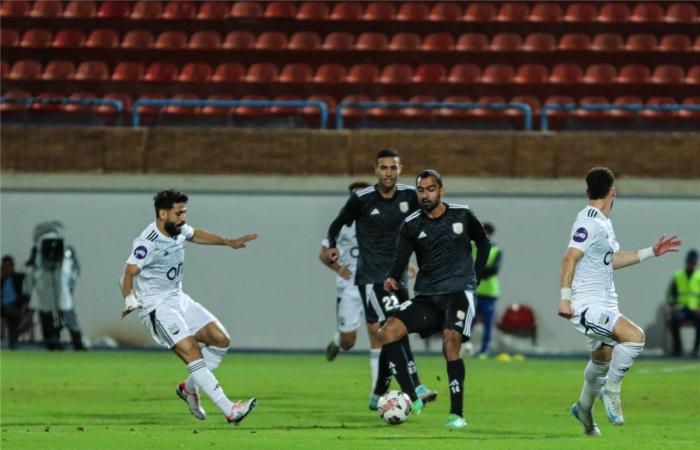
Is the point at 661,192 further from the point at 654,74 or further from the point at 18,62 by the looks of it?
the point at 18,62

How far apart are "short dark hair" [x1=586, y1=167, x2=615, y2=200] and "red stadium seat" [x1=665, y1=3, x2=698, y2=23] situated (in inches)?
755

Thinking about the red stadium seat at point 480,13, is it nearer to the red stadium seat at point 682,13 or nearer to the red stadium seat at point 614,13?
the red stadium seat at point 614,13

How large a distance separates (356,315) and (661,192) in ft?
34.5

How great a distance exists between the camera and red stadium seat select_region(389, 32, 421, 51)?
29.1m

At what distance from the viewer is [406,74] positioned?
28.6m

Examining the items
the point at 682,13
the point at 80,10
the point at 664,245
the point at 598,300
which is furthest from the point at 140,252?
the point at 682,13

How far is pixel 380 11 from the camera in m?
29.8

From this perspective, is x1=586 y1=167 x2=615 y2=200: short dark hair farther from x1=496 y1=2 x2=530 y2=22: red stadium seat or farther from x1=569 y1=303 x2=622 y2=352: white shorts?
x1=496 y1=2 x2=530 y2=22: red stadium seat

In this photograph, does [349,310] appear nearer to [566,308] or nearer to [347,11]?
[566,308]

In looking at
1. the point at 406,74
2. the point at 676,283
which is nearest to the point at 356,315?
the point at 676,283

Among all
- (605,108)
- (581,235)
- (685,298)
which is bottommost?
(685,298)

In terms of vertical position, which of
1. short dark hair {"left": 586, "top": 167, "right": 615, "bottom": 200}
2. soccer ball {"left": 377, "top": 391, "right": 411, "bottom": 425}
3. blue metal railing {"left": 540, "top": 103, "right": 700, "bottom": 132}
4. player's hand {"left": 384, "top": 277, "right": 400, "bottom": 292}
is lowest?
soccer ball {"left": 377, "top": 391, "right": 411, "bottom": 425}

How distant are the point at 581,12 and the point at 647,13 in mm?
1322

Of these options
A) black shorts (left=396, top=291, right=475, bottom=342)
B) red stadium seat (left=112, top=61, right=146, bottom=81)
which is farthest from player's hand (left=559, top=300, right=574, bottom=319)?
red stadium seat (left=112, top=61, right=146, bottom=81)
